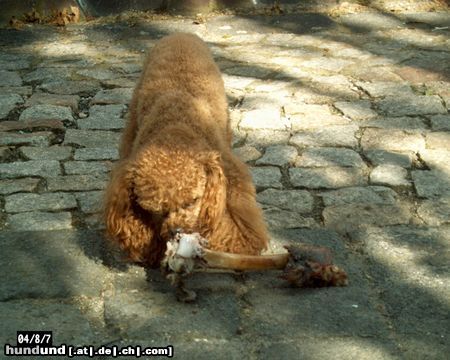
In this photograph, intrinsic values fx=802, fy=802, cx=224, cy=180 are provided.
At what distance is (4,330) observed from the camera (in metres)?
3.49

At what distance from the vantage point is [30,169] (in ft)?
16.9

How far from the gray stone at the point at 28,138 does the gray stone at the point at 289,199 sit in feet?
5.58

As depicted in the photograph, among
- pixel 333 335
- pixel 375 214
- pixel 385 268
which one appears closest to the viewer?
pixel 333 335

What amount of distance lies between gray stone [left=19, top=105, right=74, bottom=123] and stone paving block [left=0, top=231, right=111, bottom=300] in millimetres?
1644

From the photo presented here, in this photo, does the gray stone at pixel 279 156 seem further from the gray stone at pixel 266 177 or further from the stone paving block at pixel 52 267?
the stone paving block at pixel 52 267

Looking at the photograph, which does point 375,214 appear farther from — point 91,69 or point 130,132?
point 91,69

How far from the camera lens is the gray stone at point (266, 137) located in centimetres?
557

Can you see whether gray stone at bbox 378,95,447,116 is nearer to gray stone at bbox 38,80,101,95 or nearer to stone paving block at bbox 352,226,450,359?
stone paving block at bbox 352,226,450,359

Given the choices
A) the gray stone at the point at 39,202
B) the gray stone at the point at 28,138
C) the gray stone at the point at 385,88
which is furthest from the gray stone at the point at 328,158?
the gray stone at the point at 28,138

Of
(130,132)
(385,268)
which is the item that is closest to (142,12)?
(130,132)

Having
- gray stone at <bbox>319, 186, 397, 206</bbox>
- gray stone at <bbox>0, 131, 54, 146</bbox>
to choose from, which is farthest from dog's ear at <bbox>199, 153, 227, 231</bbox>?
gray stone at <bbox>0, 131, 54, 146</bbox>

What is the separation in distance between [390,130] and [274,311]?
2458 mm

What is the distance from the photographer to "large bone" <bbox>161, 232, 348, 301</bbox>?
12.0 ft

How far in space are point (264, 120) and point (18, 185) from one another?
6.29 ft
